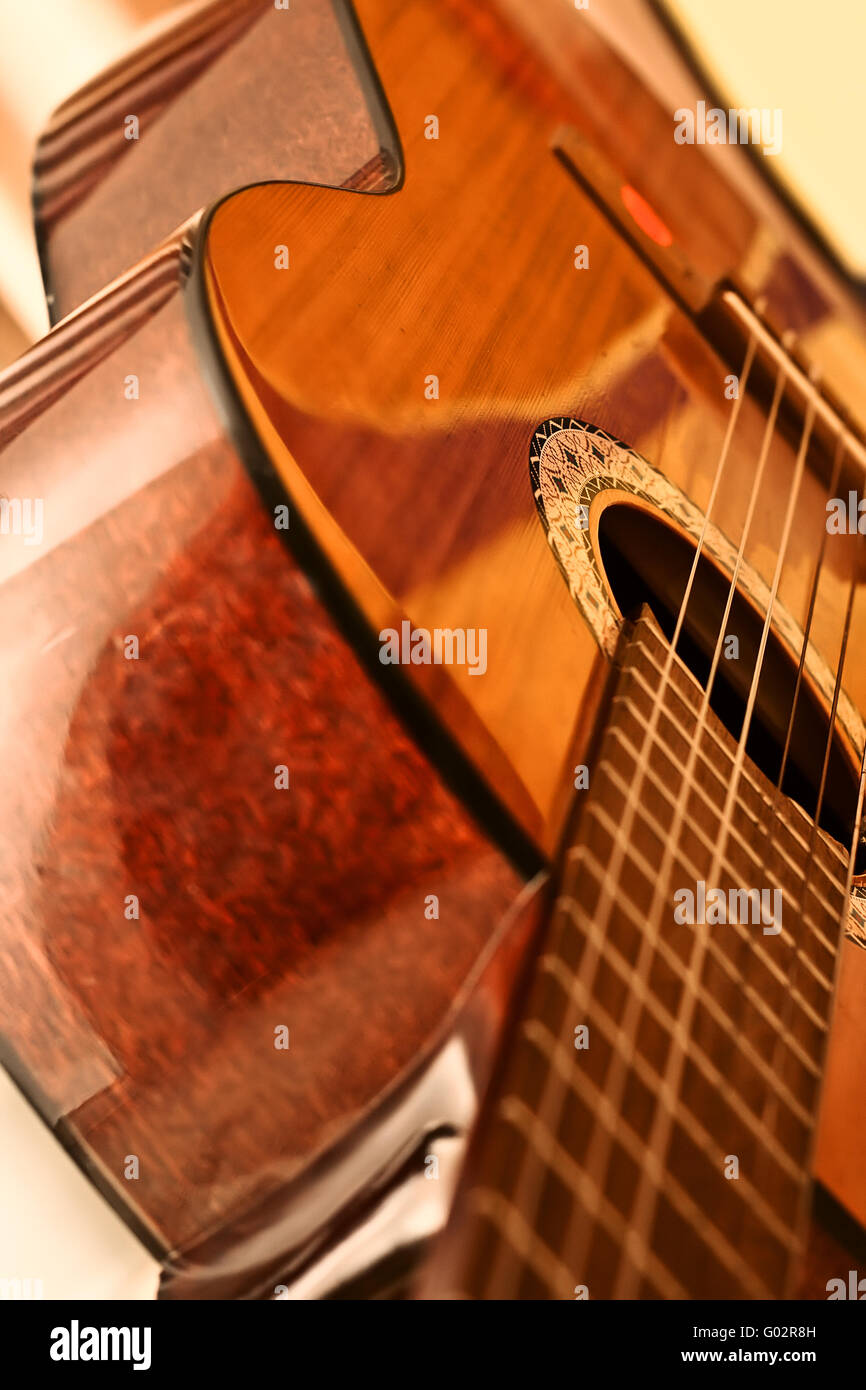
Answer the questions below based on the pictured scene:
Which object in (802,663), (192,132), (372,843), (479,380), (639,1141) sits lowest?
(639,1141)

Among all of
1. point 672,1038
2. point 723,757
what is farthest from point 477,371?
point 672,1038

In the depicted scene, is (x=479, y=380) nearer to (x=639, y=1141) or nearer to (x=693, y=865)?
(x=693, y=865)

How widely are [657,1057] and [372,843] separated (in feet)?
0.46

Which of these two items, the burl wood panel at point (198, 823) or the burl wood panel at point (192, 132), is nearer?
the burl wood panel at point (198, 823)

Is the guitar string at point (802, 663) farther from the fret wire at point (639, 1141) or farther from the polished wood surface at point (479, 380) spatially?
the fret wire at point (639, 1141)

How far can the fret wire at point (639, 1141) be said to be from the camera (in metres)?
0.34

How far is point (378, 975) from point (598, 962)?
0.34 ft

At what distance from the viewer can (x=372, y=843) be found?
0.43 m

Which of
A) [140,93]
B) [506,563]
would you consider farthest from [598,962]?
[140,93]

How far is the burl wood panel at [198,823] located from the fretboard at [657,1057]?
0.20 ft

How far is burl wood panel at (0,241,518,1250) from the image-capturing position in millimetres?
426

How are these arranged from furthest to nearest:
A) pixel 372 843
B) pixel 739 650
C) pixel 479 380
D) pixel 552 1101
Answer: pixel 739 650 → pixel 479 380 → pixel 372 843 → pixel 552 1101

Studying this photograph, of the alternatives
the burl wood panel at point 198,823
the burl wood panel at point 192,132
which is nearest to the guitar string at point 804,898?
the burl wood panel at point 198,823

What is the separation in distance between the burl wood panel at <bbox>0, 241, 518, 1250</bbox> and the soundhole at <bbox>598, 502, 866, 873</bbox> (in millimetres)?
313
